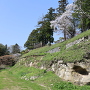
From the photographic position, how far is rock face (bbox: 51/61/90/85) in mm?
7711

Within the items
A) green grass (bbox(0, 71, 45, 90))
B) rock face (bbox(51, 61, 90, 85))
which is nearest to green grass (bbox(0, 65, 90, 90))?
green grass (bbox(0, 71, 45, 90))

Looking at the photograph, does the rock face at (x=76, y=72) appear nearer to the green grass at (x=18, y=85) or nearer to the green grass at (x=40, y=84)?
the green grass at (x=40, y=84)

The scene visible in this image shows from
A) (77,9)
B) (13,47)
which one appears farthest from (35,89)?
(13,47)

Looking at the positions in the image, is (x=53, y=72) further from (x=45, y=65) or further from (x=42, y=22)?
(x=42, y=22)

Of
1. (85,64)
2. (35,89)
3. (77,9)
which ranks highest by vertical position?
(77,9)

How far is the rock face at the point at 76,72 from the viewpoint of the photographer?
771 cm

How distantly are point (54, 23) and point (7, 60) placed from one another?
14.8m

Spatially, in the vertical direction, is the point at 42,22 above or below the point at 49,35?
above

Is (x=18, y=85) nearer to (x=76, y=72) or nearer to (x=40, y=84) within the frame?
(x=40, y=84)

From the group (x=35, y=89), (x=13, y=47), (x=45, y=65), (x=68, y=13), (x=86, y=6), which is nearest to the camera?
(x=35, y=89)

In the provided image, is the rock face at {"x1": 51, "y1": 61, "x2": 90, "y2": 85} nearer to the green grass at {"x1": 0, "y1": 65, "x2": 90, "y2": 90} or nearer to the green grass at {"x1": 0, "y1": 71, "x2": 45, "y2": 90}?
the green grass at {"x1": 0, "y1": 65, "x2": 90, "y2": 90}

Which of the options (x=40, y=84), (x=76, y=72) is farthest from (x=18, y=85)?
(x=76, y=72)

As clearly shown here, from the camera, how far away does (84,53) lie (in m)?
8.52

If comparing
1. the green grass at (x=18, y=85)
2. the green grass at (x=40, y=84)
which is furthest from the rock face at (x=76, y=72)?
the green grass at (x=18, y=85)
